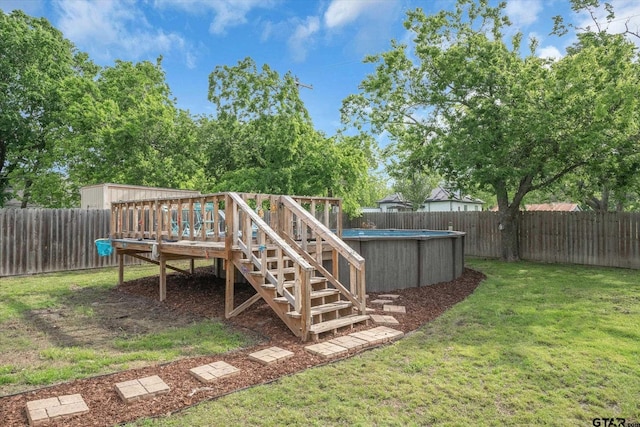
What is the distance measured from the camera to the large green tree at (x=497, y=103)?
9.10 m

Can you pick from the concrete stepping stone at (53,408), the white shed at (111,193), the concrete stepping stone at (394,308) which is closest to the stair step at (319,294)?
the concrete stepping stone at (394,308)

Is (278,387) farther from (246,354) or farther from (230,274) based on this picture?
(230,274)

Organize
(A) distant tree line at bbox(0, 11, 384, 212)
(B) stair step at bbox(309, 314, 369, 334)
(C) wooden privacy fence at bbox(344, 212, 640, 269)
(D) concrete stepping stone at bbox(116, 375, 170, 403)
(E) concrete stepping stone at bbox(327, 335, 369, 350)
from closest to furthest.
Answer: (D) concrete stepping stone at bbox(116, 375, 170, 403), (E) concrete stepping stone at bbox(327, 335, 369, 350), (B) stair step at bbox(309, 314, 369, 334), (C) wooden privacy fence at bbox(344, 212, 640, 269), (A) distant tree line at bbox(0, 11, 384, 212)

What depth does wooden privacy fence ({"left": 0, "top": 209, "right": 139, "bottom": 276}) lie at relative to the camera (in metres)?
9.70

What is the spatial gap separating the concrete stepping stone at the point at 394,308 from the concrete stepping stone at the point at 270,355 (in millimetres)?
2227

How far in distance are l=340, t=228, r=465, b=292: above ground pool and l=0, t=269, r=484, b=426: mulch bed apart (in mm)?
734

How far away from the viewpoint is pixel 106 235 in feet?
36.8

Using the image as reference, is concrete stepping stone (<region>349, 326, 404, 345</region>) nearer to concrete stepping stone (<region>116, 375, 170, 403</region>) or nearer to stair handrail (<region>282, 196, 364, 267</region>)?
stair handrail (<region>282, 196, 364, 267</region>)

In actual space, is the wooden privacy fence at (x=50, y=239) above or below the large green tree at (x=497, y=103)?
below

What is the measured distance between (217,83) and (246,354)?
14.5 metres

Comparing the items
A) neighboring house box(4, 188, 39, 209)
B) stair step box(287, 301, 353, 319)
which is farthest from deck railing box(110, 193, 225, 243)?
neighboring house box(4, 188, 39, 209)

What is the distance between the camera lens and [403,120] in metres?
13.3

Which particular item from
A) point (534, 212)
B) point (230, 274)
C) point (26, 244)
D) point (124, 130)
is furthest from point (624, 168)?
point (124, 130)

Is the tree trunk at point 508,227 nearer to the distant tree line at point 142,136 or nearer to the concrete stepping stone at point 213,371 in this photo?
the distant tree line at point 142,136
